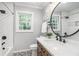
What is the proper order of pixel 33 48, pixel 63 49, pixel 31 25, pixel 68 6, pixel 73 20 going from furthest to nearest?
pixel 33 48, pixel 31 25, pixel 68 6, pixel 73 20, pixel 63 49

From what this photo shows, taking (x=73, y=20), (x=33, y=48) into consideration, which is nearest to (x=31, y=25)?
(x=33, y=48)

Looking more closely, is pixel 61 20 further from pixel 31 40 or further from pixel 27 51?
pixel 27 51

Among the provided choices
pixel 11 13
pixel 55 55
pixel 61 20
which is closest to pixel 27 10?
pixel 11 13

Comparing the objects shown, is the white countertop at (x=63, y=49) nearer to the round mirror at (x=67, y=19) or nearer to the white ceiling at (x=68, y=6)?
the round mirror at (x=67, y=19)

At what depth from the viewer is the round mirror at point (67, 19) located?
1.17 m

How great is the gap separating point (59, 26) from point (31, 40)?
26.9 inches

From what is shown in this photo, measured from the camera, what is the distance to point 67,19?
1.36m

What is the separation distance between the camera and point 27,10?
1445 millimetres

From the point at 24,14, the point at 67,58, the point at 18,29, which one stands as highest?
the point at 24,14

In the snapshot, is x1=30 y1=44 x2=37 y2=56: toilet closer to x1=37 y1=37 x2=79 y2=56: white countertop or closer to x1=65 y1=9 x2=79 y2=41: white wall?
x1=37 y1=37 x2=79 y2=56: white countertop

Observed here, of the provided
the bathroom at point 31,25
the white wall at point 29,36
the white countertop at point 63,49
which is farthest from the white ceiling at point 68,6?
the white countertop at point 63,49

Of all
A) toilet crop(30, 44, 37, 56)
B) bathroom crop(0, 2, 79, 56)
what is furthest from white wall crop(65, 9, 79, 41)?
toilet crop(30, 44, 37, 56)

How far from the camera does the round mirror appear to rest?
3.83 ft

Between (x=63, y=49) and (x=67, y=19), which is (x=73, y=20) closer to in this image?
→ (x=67, y=19)
